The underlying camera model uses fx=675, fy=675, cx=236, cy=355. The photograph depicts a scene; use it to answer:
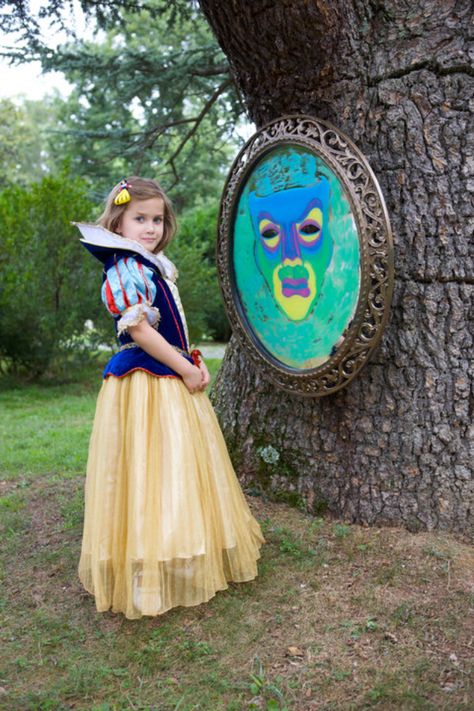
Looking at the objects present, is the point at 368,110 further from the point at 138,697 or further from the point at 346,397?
the point at 138,697

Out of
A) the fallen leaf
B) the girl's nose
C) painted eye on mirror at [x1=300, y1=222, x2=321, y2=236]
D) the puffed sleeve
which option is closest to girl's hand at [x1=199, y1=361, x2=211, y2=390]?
the puffed sleeve

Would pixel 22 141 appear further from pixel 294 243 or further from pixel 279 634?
pixel 279 634

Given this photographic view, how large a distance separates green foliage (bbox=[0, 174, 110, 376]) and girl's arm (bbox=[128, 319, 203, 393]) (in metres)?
6.06

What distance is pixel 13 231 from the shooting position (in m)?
8.52

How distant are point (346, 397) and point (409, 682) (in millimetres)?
1200

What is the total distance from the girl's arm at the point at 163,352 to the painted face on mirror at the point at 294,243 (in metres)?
0.57

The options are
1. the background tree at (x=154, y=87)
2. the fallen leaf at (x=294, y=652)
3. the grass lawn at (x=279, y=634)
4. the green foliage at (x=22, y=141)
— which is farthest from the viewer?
the green foliage at (x=22, y=141)

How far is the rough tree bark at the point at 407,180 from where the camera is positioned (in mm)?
2730

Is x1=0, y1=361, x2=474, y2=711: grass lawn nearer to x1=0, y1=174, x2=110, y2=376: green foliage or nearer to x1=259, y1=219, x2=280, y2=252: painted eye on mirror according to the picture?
x1=259, y1=219, x2=280, y2=252: painted eye on mirror

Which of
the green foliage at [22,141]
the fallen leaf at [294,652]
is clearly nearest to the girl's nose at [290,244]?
the fallen leaf at [294,652]

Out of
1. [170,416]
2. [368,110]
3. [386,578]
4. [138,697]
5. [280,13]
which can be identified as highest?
[280,13]

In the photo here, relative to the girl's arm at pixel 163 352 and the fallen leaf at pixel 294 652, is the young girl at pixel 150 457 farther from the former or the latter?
the fallen leaf at pixel 294 652

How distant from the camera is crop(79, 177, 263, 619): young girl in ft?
8.35

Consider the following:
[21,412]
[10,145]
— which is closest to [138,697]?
[21,412]
